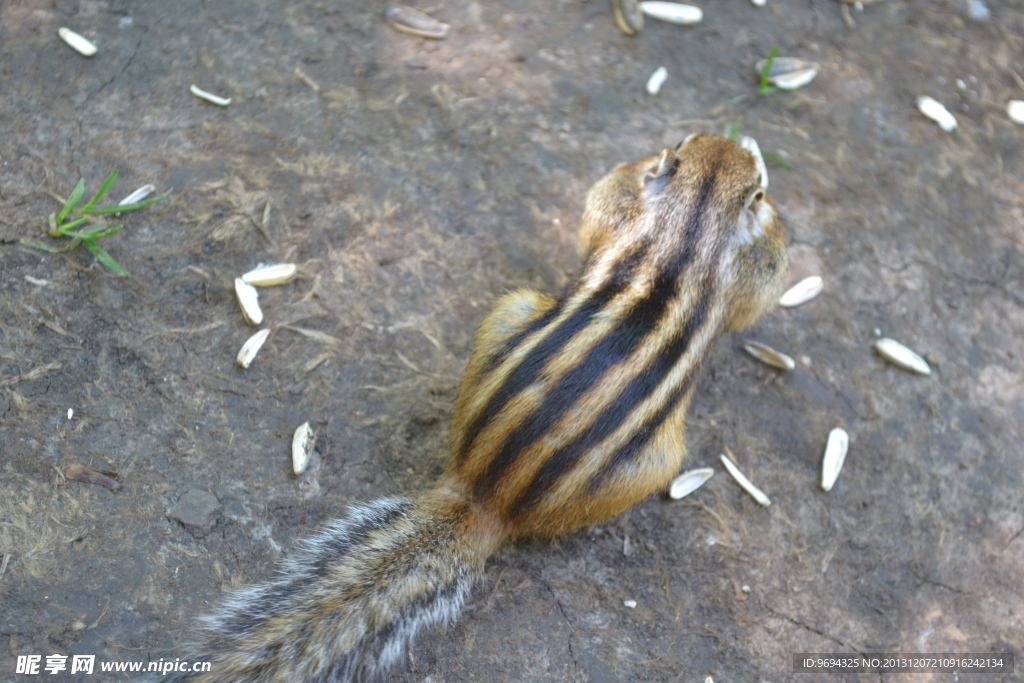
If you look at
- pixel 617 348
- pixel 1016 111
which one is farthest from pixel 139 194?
pixel 1016 111

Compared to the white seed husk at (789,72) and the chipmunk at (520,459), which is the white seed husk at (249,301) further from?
the white seed husk at (789,72)

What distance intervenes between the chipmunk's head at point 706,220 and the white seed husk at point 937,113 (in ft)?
5.94

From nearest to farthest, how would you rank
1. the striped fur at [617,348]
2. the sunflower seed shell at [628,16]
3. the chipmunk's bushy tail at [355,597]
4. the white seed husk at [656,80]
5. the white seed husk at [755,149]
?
the chipmunk's bushy tail at [355,597], the striped fur at [617,348], the white seed husk at [755,149], the white seed husk at [656,80], the sunflower seed shell at [628,16]

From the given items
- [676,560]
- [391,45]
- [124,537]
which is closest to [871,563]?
[676,560]

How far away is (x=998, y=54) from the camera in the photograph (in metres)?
4.77

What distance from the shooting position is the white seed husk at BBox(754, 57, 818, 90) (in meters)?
4.33

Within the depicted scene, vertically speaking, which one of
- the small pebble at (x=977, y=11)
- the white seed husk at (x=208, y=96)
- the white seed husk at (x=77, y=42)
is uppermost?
the small pebble at (x=977, y=11)

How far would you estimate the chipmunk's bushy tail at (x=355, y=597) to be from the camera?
2.15 metres

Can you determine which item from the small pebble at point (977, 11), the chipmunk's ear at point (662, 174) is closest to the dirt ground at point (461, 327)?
the chipmunk's ear at point (662, 174)

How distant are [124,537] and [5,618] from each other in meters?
0.37

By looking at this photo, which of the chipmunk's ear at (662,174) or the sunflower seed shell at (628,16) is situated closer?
the chipmunk's ear at (662,174)

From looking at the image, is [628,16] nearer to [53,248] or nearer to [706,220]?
[706,220]

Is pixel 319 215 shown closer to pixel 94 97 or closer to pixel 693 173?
pixel 94 97

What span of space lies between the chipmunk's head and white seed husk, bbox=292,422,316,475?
130cm
